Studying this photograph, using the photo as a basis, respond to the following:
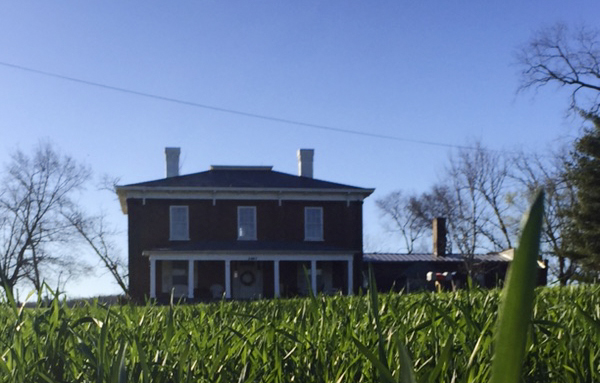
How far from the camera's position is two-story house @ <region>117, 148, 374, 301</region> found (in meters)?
39.9

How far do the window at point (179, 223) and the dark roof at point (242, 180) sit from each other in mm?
1318

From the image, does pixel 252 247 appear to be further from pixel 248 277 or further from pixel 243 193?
pixel 243 193

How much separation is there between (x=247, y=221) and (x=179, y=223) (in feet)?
12.0

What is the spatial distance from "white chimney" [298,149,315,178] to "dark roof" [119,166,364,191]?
92cm

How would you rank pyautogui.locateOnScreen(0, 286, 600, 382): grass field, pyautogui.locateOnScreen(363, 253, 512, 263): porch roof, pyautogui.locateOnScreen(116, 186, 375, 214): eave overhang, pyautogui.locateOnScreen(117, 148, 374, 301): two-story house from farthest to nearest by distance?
pyautogui.locateOnScreen(363, 253, 512, 263): porch roof → pyautogui.locateOnScreen(116, 186, 375, 214): eave overhang → pyautogui.locateOnScreen(117, 148, 374, 301): two-story house → pyautogui.locateOnScreen(0, 286, 600, 382): grass field

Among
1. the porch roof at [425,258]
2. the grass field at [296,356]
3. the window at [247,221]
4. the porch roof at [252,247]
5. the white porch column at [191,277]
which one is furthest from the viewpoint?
the porch roof at [425,258]

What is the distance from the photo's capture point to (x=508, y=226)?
4766 cm

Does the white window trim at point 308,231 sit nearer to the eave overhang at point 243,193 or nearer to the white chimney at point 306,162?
the eave overhang at point 243,193

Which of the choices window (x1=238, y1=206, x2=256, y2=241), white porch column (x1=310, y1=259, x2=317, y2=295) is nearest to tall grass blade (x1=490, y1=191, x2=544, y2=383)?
white porch column (x1=310, y1=259, x2=317, y2=295)

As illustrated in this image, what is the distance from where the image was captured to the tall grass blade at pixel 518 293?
1.33 feet

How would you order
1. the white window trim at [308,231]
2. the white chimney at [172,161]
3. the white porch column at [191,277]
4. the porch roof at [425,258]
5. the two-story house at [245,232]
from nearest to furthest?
the white porch column at [191,277], the two-story house at [245,232], the white window trim at [308,231], the white chimney at [172,161], the porch roof at [425,258]

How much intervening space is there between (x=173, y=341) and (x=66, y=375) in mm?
564

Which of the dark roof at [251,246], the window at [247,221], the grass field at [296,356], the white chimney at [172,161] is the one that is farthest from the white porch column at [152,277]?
the grass field at [296,356]

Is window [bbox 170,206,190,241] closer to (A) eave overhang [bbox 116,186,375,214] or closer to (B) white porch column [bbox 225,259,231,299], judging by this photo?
(A) eave overhang [bbox 116,186,375,214]
